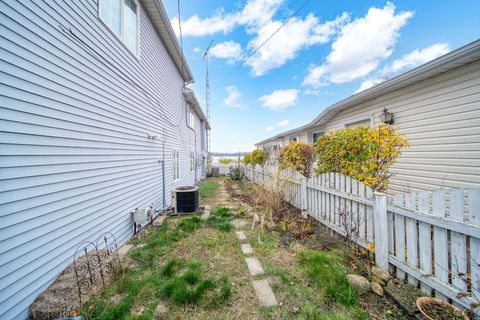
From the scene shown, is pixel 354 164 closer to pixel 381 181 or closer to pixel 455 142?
pixel 381 181

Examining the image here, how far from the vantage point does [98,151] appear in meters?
3.08

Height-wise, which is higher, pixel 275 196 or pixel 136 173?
pixel 136 173

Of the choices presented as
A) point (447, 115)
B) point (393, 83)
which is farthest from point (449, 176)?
point (393, 83)

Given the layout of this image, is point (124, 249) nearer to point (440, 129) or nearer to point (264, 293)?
point (264, 293)

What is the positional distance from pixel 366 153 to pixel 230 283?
3264mm

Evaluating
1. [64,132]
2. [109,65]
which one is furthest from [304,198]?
[109,65]

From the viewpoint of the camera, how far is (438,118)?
14.2ft

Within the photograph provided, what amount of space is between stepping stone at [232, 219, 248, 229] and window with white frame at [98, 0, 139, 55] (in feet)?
15.2

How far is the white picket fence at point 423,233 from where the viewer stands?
1701mm

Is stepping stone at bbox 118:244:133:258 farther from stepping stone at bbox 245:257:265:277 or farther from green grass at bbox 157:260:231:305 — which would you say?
stepping stone at bbox 245:257:265:277

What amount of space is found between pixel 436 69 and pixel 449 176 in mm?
2310

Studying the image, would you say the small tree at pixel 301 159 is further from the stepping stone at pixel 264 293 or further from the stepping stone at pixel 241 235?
the stepping stone at pixel 264 293

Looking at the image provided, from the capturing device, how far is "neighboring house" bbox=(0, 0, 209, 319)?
5.81 ft

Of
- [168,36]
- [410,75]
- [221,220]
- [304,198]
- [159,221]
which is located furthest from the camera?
[168,36]
